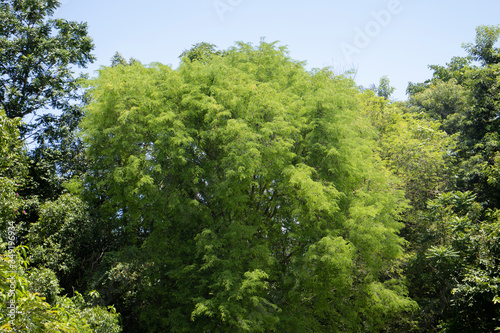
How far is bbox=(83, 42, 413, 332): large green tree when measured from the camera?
1108cm

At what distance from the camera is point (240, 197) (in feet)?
37.0

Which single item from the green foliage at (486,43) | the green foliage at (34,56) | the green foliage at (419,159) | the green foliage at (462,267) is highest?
the green foliage at (34,56)

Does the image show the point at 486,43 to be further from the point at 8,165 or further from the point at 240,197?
the point at 8,165

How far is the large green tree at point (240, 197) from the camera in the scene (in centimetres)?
1108

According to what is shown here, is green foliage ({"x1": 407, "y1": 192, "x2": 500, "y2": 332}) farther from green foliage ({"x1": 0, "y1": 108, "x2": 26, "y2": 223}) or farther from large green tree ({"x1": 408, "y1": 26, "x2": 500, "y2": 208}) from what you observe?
green foliage ({"x1": 0, "y1": 108, "x2": 26, "y2": 223})

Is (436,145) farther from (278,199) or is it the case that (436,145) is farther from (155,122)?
(155,122)

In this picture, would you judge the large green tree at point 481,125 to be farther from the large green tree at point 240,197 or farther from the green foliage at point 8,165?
the green foliage at point 8,165

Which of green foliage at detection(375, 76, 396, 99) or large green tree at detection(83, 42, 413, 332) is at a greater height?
green foliage at detection(375, 76, 396, 99)

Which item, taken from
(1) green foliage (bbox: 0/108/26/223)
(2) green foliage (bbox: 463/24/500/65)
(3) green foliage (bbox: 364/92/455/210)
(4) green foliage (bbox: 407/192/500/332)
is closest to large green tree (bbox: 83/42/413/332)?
(4) green foliage (bbox: 407/192/500/332)

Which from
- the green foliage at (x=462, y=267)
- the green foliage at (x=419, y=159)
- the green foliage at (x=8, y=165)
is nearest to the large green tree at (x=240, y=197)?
the green foliage at (x=462, y=267)

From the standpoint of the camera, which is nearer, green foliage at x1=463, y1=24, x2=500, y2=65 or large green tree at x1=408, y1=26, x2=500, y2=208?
large green tree at x1=408, y1=26, x2=500, y2=208

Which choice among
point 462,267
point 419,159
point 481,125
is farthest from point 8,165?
point 481,125

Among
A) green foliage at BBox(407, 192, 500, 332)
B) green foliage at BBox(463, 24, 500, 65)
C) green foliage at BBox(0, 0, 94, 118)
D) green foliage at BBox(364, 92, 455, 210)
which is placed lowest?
green foliage at BBox(407, 192, 500, 332)

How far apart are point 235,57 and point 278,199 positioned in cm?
518
